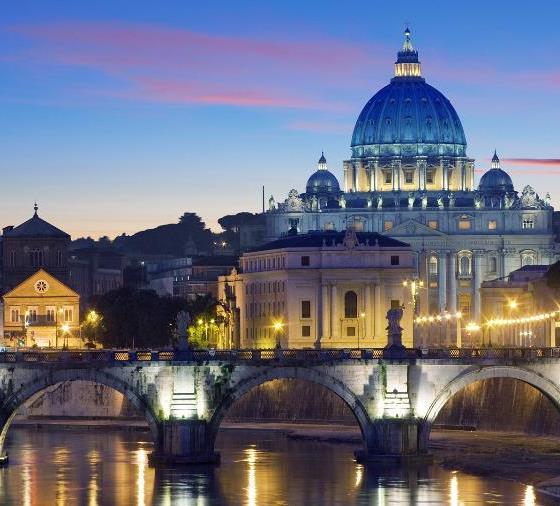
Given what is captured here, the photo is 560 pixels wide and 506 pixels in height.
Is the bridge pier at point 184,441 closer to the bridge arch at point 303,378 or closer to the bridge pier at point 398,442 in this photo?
the bridge arch at point 303,378

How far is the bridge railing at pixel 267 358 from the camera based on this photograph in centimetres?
12900

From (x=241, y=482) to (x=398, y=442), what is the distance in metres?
7.99

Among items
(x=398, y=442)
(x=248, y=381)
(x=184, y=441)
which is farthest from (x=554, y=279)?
(x=184, y=441)

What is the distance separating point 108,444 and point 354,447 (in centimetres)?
1448

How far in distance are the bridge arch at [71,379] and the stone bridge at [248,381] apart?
45 millimetres

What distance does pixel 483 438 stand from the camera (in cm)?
14412

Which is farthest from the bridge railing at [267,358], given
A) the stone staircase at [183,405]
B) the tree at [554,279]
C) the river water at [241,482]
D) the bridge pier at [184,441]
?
the tree at [554,279]

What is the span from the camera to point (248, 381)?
129250 mm

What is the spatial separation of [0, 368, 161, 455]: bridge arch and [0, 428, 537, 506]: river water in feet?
7.74

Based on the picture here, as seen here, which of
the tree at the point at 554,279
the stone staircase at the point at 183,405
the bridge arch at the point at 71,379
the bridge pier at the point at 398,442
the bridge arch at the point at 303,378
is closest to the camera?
the stone staircase at the point at 183,405

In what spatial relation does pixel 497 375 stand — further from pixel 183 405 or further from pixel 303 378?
pixel 183 405

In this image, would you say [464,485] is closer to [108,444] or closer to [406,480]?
[406,480]

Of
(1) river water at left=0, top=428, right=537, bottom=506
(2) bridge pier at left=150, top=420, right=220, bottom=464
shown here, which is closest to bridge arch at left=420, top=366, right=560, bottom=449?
(1) river water at left=0, top=428, right=537, bottom=506

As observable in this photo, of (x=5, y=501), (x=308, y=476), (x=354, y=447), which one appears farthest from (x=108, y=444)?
(x=5, y=501)
